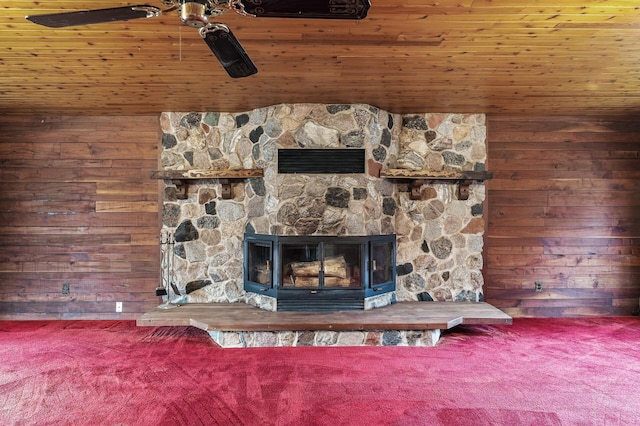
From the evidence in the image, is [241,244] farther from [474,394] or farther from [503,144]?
[503,144]

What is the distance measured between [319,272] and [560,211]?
2929 mm

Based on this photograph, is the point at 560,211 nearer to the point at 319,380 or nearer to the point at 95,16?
the point at 319,380

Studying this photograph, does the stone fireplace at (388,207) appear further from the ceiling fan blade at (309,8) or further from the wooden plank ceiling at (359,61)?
the ceiling fan blade at (309,8)

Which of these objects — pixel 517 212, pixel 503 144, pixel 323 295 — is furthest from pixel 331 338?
pixel 503 144

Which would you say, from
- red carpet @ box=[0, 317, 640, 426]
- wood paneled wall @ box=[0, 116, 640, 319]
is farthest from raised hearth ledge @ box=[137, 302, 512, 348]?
wood paneled wall @ box=[0, 116, 640, 319]

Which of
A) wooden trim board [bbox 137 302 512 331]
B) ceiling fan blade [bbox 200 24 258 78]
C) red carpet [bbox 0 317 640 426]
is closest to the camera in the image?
ceiling fan blade [bbox 200 24 258 78]

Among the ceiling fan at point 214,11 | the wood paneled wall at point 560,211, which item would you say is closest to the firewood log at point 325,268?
the wood paneled wall at point 560,211

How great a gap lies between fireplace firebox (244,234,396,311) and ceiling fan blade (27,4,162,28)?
2.40 metres

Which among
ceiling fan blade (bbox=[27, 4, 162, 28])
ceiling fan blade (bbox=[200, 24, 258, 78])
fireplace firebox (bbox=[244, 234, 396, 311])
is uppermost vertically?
ceiling fan blade (bbox=[27, 4, 162, 28])

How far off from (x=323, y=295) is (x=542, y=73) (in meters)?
2.80

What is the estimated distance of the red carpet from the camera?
7.52ft

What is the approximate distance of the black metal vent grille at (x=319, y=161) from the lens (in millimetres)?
3703

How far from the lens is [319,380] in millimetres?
2717

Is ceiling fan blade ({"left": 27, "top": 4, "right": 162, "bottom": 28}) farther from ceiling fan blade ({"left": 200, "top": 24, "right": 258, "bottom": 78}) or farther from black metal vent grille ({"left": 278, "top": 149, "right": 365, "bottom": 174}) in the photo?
black metal vent grille ({"left": 278, "top": 149, "right": 365, "bottom": 174})
